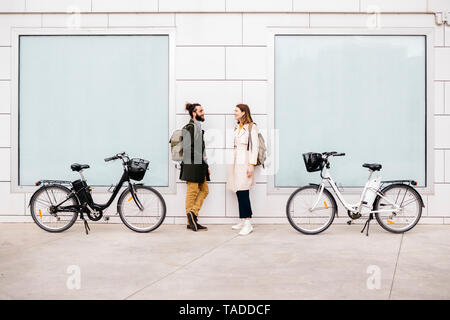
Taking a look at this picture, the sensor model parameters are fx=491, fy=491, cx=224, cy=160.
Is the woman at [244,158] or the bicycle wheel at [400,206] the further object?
the woman at [244,158]

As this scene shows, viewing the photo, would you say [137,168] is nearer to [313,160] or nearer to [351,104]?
[313,160]

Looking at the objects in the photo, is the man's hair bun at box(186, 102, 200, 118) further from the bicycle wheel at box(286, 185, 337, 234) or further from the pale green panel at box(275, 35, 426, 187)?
the bicycle wheel at box(286, 185, 337, 234)

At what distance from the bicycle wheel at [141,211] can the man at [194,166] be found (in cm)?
51

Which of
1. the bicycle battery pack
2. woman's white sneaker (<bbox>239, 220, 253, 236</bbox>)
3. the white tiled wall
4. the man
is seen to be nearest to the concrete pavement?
woman's white sneaker (<bbox>239, 220, 253, 236</bbox>)

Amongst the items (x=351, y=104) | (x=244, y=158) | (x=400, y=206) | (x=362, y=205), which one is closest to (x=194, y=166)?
(x=244, y=158)

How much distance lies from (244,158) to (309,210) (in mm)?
1238

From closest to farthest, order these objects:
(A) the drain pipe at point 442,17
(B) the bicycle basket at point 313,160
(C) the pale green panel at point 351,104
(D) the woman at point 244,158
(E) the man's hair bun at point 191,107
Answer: (B) the bicycle basket at point 313,160 < (D) the woman at point 244,158 < (E) the man's hair bun at point 191,107 < (A) the drain pipe at point 442,17 < (C) the pale green panel at point 351,104

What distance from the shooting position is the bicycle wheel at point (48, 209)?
7.31 meters

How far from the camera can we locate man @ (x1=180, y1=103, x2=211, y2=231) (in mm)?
7422

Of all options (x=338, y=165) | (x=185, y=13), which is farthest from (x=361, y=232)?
(x=185, y=13)

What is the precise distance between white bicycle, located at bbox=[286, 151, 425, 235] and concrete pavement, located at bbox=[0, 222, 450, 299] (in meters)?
0.20

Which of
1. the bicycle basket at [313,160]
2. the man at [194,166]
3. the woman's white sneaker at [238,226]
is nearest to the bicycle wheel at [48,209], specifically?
the man at [194,166]

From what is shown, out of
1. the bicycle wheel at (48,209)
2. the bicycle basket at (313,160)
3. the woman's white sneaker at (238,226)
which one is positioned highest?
the bicycle basket at (313,160)

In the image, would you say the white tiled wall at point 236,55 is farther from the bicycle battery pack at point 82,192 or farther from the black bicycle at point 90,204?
the bicycle battery pack at point 82,192
